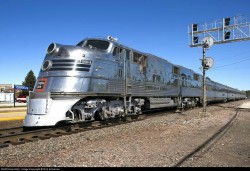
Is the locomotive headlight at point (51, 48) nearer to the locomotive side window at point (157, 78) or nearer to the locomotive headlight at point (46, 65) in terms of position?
the locomotive headlight at point (46, 65)

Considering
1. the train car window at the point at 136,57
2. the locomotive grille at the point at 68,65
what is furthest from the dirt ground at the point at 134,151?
the train car window at the point at 136,57

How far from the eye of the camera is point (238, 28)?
932 inches

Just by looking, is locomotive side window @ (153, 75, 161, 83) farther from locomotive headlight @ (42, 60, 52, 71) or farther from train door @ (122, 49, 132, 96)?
locomotive headlight @ (42, 60, 52, 71)

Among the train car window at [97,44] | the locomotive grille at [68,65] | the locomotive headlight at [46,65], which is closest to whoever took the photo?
the locomotive grille at [68,65]

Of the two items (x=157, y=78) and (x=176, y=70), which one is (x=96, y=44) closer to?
(x=157, y=78)

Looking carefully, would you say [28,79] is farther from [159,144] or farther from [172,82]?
[159,144]

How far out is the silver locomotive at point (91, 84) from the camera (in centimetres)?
1020

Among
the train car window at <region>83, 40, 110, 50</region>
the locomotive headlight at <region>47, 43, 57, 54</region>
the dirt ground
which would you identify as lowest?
the dirt ground

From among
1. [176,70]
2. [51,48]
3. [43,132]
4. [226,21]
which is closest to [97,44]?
[51,48]

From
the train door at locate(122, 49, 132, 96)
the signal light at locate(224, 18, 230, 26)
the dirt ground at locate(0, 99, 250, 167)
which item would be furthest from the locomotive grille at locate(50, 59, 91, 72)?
the signal light at locate(224, 18, 230, 26)

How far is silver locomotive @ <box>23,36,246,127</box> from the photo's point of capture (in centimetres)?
1020

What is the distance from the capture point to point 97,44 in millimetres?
12719

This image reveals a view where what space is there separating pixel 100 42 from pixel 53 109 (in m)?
4.15

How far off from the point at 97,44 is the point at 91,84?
91.2 inches
